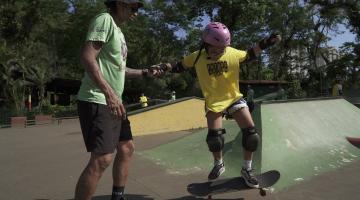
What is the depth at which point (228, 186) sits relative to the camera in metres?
4.15

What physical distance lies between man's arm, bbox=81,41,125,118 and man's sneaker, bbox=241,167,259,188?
1527mm

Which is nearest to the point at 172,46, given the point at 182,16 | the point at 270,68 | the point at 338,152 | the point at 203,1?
the point at 182,16

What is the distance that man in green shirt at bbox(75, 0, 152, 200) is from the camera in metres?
3.22

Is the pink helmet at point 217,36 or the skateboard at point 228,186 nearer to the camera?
the skateboard at point 228,186

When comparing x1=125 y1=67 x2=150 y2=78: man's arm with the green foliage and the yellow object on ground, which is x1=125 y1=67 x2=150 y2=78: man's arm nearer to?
the yellow object on ground

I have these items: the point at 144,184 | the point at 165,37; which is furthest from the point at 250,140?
the point at 165,37

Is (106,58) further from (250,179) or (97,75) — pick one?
(250,179)

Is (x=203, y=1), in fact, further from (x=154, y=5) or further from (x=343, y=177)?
(x=343, y=177)

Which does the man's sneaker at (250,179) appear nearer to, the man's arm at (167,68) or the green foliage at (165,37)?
the man's arm at (167,68)

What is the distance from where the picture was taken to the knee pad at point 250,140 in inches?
165

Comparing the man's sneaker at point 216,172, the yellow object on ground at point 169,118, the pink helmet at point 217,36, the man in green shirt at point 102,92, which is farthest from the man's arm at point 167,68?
the yellow object on ground at point 169,118

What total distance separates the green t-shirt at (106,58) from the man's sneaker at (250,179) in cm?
149

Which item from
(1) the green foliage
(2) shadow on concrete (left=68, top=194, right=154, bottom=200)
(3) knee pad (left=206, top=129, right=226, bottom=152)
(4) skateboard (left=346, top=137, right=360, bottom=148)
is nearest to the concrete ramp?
(4) skateboard (left=346, top=137, right=360, bottom=148)

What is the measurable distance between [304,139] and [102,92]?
11.0 ft
